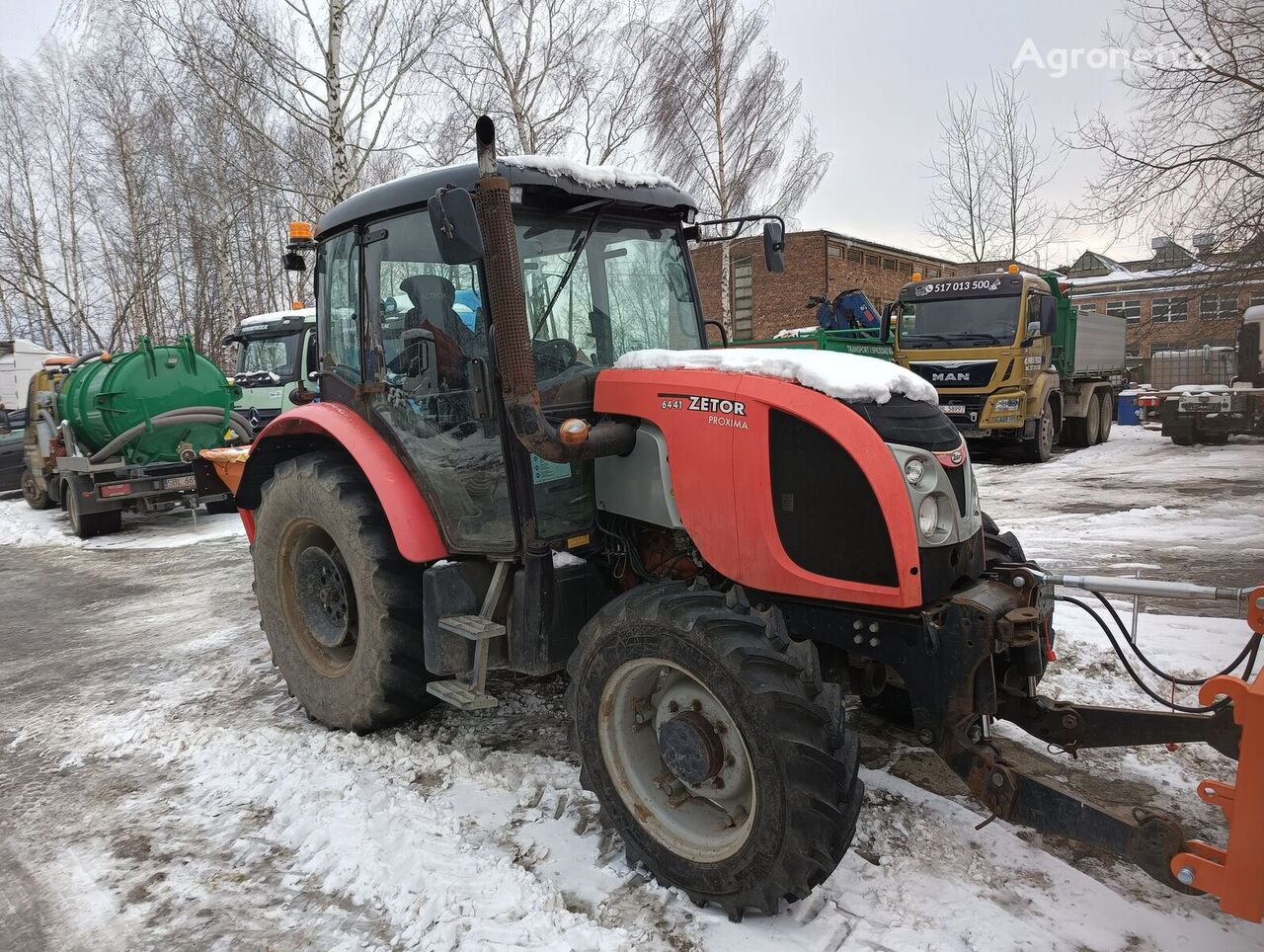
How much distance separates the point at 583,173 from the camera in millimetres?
3258

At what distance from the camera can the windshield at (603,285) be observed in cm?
328

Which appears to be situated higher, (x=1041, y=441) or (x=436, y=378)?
(x=436, y=378)

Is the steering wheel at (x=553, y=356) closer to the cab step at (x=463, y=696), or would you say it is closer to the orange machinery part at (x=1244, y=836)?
the cab step at (x=463, y=696)

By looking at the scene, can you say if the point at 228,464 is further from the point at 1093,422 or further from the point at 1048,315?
the point at 1093,422

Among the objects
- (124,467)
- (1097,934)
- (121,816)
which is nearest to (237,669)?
(121,816)

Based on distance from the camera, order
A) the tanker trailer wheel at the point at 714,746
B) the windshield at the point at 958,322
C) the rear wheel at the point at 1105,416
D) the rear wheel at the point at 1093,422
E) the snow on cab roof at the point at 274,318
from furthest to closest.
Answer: the rear wheel at the point at 1105,416 < the rear wheel at the point at 1093,422 < the windshield at the point at 958,322 < the snow on cab roof at the point at 274,318 < the tanker trailer wheel at the point at 714,746

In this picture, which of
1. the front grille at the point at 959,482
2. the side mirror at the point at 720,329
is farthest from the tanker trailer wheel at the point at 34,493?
the front grille at the point at 959,482

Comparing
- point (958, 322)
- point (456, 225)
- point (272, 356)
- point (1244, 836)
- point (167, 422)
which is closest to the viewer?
point (1244, 836)

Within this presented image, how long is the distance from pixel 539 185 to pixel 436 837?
2.50 metres

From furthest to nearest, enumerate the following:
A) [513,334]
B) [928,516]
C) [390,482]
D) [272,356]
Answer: [272,356] < [390,482] < [513,334] < [928,516]

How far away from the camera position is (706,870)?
8.34 feet

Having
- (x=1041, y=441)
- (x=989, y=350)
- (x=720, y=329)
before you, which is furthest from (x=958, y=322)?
(x=720, y=329)

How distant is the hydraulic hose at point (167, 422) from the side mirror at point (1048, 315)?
1151 cm

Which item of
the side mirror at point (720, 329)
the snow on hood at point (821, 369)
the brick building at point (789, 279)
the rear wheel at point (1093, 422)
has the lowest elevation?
the rear wheel at point (1093, 422)
